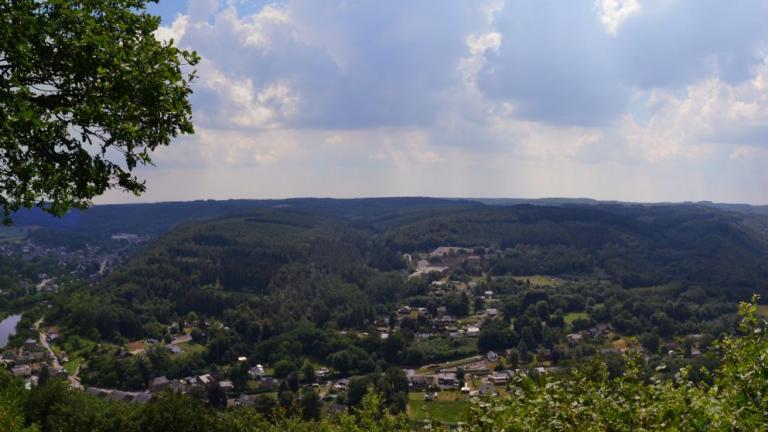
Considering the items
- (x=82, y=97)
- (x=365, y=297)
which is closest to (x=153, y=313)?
(x=365, y=297)

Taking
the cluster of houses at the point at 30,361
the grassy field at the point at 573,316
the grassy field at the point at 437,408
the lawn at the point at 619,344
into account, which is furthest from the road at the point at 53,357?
the grassy field at the point at 573,316

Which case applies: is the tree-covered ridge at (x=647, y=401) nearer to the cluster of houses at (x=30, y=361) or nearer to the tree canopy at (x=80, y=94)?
the tree canopy at (x=80, y=94)

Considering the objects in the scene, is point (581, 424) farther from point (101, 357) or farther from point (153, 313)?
point (153, 313)

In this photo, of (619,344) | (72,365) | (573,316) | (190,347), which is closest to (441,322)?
(573,316)

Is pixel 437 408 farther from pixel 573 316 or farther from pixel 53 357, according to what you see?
pixel 573 316

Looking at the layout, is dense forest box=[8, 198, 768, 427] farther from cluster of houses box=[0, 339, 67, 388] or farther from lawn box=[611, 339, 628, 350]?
cluster of houses box=[0, 339, 67, 388]
